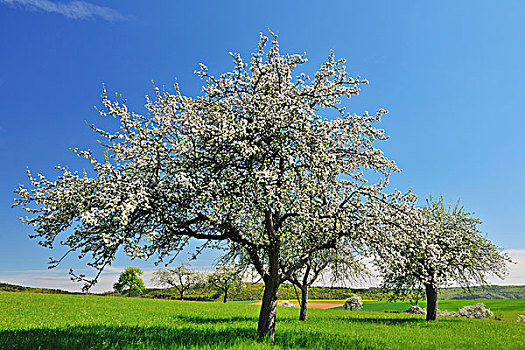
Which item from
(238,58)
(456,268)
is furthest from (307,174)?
(456,268)

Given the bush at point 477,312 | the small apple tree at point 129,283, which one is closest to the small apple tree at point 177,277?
the small apple tree at point 129,283

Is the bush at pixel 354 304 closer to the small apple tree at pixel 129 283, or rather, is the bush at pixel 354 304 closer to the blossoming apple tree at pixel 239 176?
the blossoming apple tree at pixel 239 176

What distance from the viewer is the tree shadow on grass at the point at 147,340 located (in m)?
12.4

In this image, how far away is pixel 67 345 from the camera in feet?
40.5

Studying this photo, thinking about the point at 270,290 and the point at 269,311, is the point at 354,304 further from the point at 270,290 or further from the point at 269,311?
the point at 270,290

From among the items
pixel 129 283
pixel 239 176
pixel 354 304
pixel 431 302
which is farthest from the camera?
pixel 129 283

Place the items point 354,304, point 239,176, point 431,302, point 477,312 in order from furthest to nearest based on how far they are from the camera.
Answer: point 354,304
point 477,312
point 431,302
point 239,176

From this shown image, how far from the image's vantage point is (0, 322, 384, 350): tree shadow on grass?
488 inches

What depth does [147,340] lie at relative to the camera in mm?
12922

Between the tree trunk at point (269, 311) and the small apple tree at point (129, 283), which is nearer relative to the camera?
the tree trunk at point (269, 311)

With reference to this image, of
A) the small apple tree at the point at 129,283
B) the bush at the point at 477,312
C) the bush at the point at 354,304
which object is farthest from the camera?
the small apple tree at the point at 129,283

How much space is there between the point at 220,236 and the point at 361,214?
240 inches

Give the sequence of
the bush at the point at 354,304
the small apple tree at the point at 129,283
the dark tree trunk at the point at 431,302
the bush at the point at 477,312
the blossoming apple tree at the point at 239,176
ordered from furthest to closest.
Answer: the small apple tree at the point at 129,283 < the bush at the point at 354,304 < the bush at the point at 477,312 < the dark tree trunk at the point at 431,302 < the blossoming apple tree at the point at 239,176

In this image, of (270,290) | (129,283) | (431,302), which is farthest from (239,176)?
(129,283)
